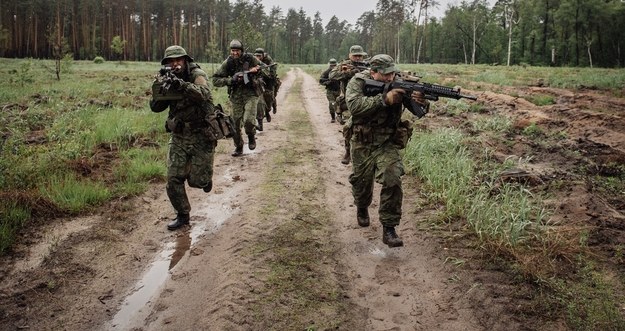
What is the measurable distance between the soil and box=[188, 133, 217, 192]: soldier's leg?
0.56 m

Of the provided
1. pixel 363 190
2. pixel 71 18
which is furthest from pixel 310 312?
pixel 71 18

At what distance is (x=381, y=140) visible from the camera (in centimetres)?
452

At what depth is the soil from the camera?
10.3 feet

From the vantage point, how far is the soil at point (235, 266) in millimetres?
3143

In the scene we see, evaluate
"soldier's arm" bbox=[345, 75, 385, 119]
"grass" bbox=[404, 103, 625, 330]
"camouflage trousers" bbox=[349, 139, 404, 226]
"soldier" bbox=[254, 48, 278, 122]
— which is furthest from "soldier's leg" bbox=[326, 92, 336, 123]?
"camouflage trousers" bbox=[349, 139, 404, 226]

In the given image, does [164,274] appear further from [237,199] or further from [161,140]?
[161,140]

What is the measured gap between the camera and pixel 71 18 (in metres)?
49.9

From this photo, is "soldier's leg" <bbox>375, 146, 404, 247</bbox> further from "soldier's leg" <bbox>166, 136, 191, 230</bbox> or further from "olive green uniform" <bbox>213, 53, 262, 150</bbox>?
"olive green uniform" <bbox>213, 53, 262, 150</bbox>

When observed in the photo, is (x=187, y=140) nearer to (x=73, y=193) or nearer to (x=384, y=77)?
(x=73, y=193)

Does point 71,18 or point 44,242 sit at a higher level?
point 71,18

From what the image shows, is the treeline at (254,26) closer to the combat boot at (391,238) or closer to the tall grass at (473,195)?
the tall grass at (473,195)

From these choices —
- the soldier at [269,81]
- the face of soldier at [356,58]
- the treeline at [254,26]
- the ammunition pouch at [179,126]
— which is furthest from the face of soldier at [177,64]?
the treeline at [254,26]

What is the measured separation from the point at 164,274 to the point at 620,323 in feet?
12.8

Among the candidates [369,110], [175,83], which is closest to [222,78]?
[175,83]
